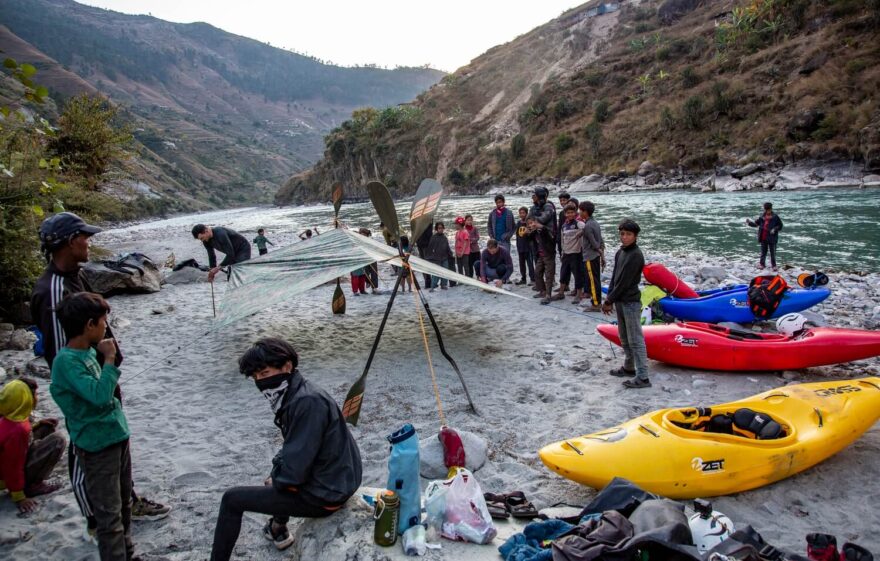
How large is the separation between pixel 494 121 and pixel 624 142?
27.5 meters

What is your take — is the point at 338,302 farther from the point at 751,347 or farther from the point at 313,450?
the point at 313,450

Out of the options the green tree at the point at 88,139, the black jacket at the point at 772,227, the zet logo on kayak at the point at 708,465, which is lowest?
the zet logo on kayak at the point at 708,465

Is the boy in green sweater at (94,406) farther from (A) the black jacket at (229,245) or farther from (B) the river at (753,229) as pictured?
(B) the river at (753,229)

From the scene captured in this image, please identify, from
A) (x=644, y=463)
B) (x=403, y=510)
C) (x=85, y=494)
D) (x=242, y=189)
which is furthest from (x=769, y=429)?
(x=242, y=189)

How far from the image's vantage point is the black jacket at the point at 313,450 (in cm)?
240

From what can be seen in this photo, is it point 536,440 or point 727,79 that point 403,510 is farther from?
point 727,79

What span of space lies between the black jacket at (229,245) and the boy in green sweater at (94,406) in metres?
5.42

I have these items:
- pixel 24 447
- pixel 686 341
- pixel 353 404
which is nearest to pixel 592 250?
pixel 686 341

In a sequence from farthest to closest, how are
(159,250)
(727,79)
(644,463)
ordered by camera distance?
(727,79) → (159,250) → (644,463)

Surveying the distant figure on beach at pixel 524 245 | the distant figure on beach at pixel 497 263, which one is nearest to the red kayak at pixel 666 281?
the distant figure on beach at pixel 524 245

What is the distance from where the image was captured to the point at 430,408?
5.34 metres

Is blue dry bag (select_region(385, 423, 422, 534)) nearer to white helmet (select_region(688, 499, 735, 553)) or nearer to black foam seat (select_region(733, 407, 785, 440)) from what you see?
white helmet (select_region(688, 499, 735, 553))

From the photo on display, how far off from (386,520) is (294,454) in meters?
0.64

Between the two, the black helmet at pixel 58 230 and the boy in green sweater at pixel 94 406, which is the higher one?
the black helmet at pixel 58 230
